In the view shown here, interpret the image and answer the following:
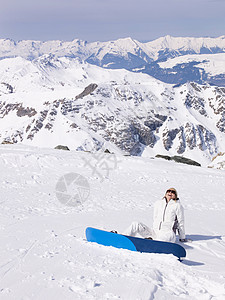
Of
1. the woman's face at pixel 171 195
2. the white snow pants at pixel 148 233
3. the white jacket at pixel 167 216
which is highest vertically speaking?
the woman's face at pixel 171 195

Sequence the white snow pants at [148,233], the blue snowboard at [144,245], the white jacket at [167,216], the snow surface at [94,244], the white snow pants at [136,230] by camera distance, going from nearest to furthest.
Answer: the snow surface at [94,244] < the blue snowboard at [144,245] < the white snow pants at [148,233] < the white snow pants at [136,230] < the white jacket at [167,216]

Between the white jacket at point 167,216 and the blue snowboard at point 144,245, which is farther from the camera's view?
the white jacket at point 167,216

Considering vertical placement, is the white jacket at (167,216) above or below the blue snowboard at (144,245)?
above

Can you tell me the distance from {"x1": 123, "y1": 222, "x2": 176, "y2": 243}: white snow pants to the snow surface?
2.13ft

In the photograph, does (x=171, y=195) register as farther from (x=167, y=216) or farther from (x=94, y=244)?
(x=94, y=244)

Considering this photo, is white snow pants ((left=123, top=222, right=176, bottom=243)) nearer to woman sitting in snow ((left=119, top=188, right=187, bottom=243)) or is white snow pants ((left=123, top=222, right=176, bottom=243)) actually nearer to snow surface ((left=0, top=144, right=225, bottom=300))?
woman sitting in snow ((left=119, top=188, right=187, bottom=243))

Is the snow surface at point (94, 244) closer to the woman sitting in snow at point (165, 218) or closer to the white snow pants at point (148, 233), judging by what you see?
the white snow pants at point (148, 233)

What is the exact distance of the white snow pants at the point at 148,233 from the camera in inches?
296

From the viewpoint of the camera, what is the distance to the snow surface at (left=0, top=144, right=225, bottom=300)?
5.17 metres

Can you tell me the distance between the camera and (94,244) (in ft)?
25.3

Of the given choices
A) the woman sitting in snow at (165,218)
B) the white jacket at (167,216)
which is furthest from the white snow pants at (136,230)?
the white jacket at (167,216)

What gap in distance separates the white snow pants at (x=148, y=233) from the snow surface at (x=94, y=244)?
65 cm

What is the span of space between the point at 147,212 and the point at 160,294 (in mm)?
8181

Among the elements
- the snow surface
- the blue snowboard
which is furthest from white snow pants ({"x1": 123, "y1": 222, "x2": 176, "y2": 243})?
the snow surface
